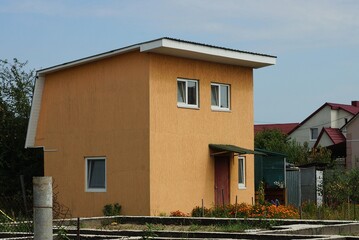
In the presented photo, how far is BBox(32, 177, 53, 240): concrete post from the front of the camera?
9.34 m

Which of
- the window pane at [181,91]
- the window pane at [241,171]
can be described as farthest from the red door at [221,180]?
the window pane at [181,91]

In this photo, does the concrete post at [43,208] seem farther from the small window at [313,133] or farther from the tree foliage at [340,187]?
the small window at [313,133]

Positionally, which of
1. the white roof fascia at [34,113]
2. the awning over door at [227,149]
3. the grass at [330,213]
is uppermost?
the white roof fascia at [34,113]

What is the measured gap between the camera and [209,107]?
90.7 feet

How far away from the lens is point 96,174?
27.2 metres

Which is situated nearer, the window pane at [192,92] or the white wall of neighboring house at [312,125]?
the window pane at [192,92]

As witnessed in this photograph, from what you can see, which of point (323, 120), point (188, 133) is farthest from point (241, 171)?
point (323, 120)

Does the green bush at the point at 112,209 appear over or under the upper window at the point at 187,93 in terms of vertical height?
under

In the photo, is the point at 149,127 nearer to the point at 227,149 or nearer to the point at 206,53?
the point at 206,53

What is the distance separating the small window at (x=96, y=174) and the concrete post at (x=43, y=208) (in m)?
17.3

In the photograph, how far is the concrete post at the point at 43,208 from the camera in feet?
30.6

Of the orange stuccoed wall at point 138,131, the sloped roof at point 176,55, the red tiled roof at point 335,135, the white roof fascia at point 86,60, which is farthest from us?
the red tiled roof at point 335,135

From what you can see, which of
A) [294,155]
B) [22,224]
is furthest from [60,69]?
[294,155]

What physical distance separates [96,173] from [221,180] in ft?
13.6
